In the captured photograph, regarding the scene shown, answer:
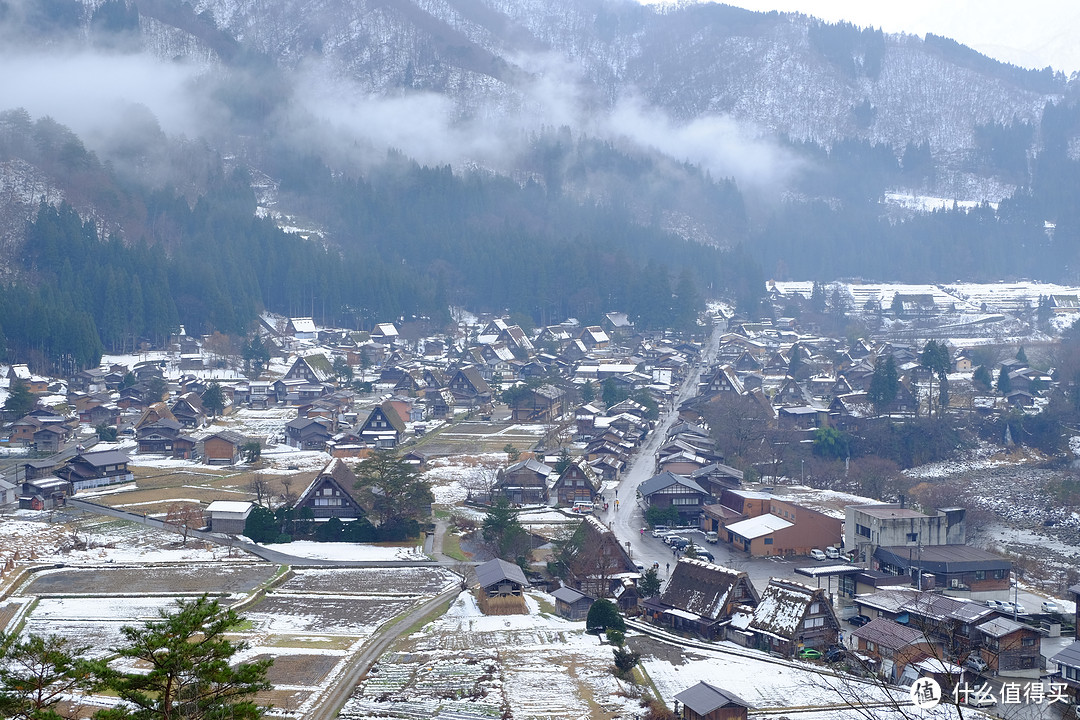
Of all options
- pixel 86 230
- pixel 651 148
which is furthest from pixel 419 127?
pixel 86 230

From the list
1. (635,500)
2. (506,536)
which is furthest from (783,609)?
(635,500)

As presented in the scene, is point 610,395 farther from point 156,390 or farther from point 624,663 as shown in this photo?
point 624,663

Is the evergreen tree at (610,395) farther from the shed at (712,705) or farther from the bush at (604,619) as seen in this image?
the shed at (712,705)

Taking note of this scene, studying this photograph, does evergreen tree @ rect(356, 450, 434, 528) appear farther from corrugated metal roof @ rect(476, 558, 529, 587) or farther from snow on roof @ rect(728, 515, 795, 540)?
snow on roof @ rect(728, 515, 795, 540)

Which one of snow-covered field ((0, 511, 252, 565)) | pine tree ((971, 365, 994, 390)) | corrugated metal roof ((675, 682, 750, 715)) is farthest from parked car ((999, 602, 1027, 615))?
pine tree ((971, 365, 994, 390))

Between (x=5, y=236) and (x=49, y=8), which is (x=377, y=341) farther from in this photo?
(x=49, y=8)

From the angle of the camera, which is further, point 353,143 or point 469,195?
point 353,143

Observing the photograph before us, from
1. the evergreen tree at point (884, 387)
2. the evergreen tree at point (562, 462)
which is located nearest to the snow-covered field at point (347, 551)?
the evergreen tree at point (562, 462)
